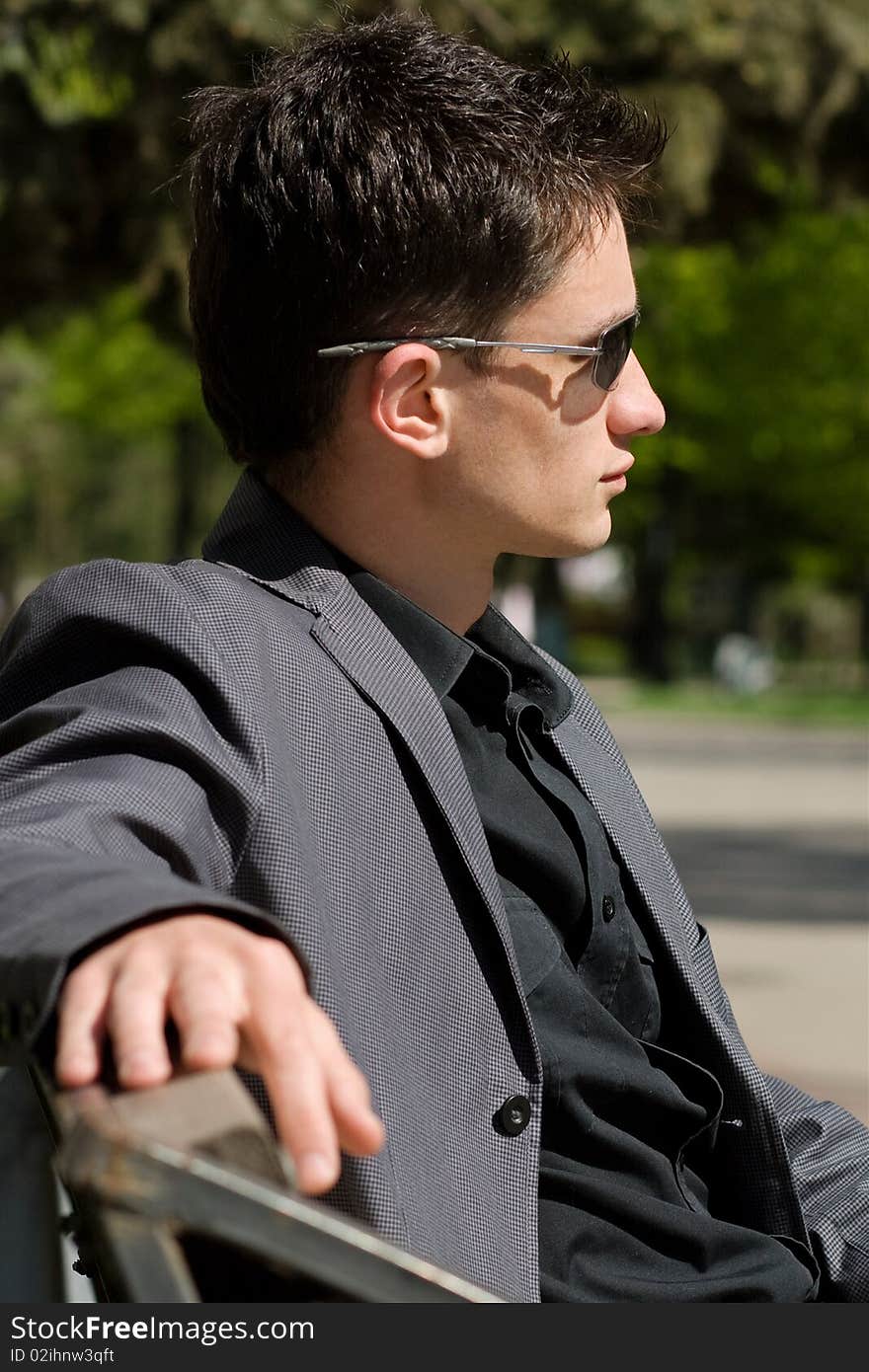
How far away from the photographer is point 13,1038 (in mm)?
1077

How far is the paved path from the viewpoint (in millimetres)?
6566

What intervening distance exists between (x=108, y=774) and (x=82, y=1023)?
15.9 inches

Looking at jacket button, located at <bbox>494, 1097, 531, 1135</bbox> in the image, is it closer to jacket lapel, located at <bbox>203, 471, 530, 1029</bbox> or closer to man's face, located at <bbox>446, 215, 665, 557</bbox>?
jacket lapel, located at <bbox>203, 471, 530, 1029</bbox>

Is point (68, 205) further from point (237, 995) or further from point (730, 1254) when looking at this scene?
point (237, 995)

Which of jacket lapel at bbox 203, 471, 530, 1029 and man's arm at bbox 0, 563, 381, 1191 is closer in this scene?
man's arm at bbox 0, 563, 381, 1191

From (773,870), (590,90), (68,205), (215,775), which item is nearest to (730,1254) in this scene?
(215,775)

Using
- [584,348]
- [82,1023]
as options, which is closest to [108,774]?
[82,1023]

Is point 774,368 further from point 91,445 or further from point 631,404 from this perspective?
point 631,404

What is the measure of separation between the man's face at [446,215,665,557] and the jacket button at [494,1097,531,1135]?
0.55 meters

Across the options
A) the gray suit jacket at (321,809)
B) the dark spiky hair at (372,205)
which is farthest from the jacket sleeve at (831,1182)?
the dark spiky hair at (372,205)

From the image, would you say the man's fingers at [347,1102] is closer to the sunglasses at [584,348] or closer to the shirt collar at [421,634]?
the shirt collar at [421,634]

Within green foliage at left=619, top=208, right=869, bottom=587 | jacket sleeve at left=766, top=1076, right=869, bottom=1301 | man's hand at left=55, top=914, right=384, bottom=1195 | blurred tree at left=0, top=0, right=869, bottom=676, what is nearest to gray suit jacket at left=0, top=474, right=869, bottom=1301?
man's hand at left=55, top=914, right=384, bottom=1195

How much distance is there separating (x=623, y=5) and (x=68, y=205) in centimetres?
279

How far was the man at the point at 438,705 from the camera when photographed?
150cm
